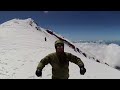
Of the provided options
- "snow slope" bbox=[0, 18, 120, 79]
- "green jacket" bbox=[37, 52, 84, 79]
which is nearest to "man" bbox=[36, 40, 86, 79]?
"green jacket" bbox=[37, 52, 84, 79]

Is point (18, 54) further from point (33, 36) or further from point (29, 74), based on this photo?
point (33, 36)

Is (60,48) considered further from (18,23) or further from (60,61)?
(18,23)

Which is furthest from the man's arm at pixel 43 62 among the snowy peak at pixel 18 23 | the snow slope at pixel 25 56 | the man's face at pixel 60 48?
the snowy peak at pixel 18 23

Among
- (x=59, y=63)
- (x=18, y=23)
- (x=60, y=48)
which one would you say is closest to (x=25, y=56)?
(x=18, y=23)

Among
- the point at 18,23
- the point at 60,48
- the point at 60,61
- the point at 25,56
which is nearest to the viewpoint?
the point at 60,48

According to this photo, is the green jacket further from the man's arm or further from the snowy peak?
the snowy peak

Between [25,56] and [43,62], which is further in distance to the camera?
[25,56]

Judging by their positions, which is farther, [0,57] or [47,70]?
[0,57]

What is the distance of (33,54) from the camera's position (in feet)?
49.1

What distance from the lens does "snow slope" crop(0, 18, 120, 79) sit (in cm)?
1080

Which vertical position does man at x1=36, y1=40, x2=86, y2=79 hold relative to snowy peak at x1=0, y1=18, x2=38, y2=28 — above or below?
below

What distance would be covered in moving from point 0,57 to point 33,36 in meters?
8.09

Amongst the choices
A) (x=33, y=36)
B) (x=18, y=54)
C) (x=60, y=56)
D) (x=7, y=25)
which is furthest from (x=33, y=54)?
(x=60, y=56)

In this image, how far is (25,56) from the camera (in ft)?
47.3
